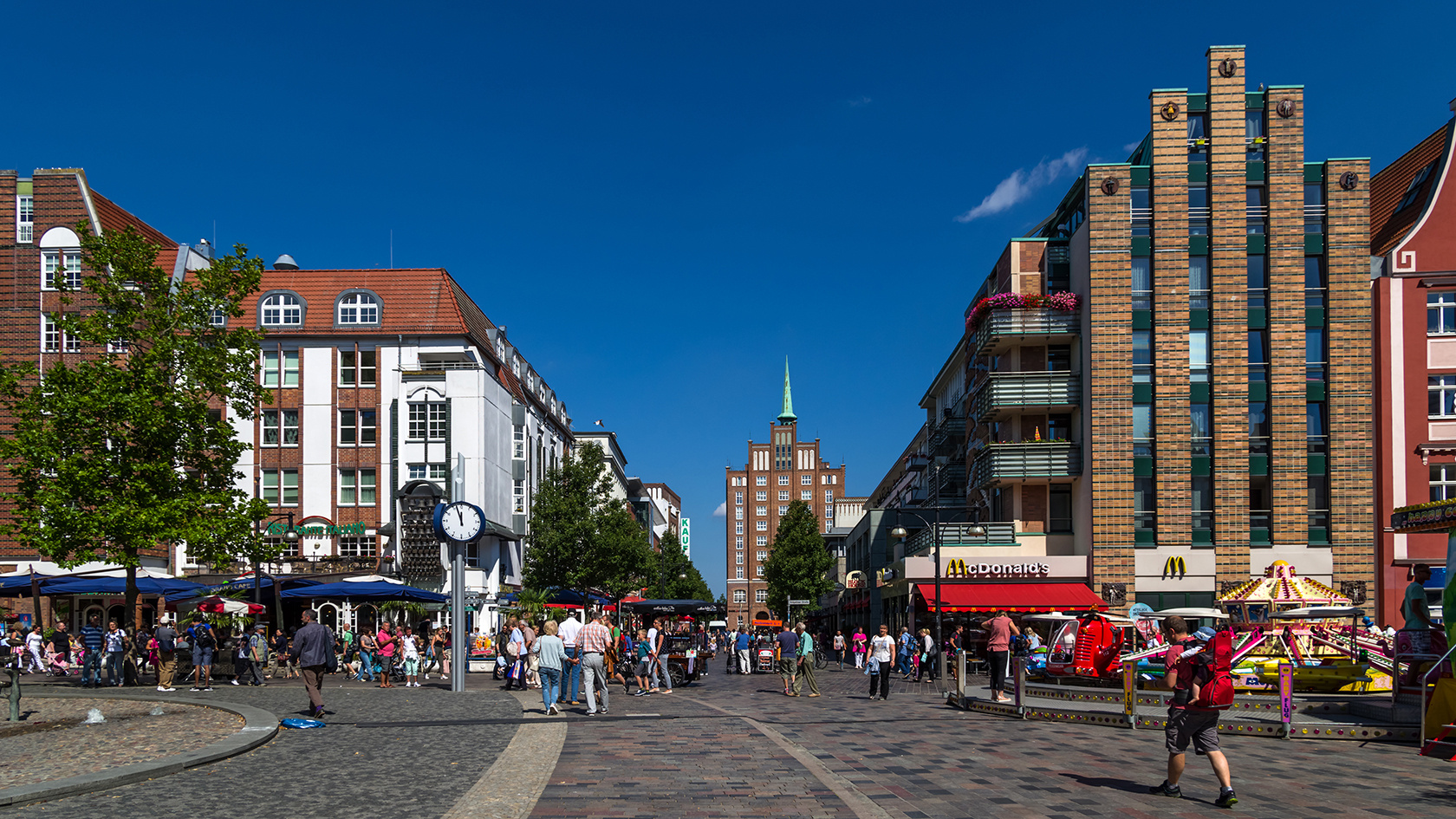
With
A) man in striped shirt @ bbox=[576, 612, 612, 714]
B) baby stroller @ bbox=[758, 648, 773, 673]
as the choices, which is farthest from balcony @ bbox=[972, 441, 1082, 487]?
man in striped shirt @ bbox=[576, 612, 612, 714]

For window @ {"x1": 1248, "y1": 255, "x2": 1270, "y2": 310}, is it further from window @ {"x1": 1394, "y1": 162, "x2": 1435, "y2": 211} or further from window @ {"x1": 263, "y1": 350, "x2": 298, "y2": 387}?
window @ {"x1": 263, "y1": 350, "x2": 298, "y2": 387}

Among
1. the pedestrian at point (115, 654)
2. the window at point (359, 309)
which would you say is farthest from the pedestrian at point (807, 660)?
the window at point (359, 309)

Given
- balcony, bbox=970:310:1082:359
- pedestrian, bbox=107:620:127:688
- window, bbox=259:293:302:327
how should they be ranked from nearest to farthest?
pedestrian, bbox=107:620:127:688, balcony, bbox=970:310:1082:359, window, bbox=259:293:302:327

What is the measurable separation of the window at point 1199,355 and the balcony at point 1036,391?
147 inches

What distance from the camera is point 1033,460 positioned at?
41.3 m

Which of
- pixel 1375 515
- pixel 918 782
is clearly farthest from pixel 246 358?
pixel 1375 515

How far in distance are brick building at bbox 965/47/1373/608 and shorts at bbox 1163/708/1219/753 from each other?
3101 cm

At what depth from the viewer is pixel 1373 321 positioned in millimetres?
35781

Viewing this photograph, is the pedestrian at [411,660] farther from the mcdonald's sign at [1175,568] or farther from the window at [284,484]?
the mcdonald's sign at [1175,568]

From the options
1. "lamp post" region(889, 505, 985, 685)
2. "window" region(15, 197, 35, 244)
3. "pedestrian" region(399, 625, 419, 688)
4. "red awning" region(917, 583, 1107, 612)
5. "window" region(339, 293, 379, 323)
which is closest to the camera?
"pedestrian" region(399, 625, 419, 688)

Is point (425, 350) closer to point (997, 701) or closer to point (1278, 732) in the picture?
point (997, 701)

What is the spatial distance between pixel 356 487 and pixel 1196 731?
44.0 metres

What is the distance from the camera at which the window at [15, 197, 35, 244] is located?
47.3m

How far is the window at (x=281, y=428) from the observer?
4972 cm
